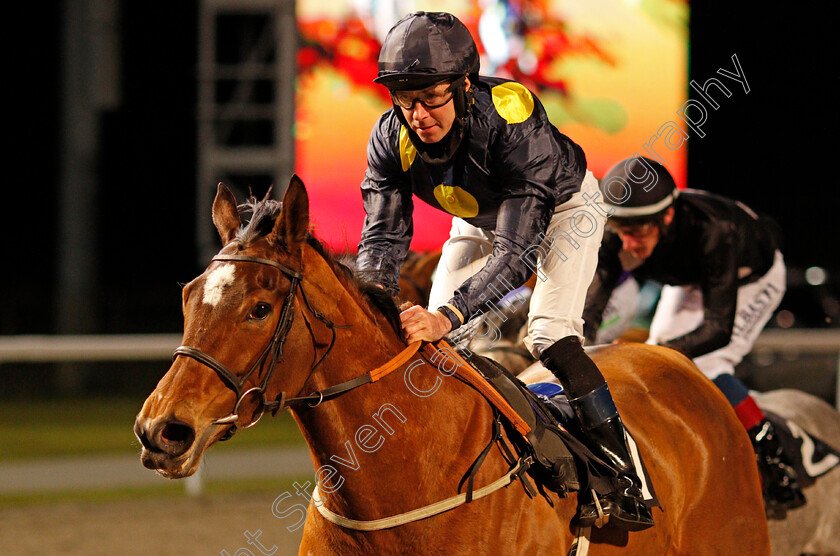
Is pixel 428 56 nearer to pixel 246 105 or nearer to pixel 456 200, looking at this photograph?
pixel 456 200

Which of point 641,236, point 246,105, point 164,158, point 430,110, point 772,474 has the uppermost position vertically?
point 430,110

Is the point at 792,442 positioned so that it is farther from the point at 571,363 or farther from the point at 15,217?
the point at 15,217

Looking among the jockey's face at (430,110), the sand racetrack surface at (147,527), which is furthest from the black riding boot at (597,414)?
the sand racetrack surface at (147,527)

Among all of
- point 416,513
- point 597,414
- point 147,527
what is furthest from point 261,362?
point 147,527

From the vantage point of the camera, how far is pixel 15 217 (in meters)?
19.0

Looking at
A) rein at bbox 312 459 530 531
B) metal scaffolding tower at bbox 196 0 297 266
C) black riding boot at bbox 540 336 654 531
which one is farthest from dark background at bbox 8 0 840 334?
rein at bbox 312 459 530 531

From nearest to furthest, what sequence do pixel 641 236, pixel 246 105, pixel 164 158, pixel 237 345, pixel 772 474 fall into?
pixel 237 345, pixel 641 236, pixel 772 474, pixel 246 105, pixel 164 158

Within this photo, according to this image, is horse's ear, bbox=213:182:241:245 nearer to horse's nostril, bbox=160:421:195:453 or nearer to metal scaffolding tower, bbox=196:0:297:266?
horse's nostril, bbox=160:421:195:453

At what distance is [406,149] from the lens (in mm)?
2834

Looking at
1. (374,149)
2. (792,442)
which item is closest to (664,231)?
(792,442)

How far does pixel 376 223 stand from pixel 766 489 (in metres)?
2.41

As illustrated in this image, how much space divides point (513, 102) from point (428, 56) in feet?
1.17

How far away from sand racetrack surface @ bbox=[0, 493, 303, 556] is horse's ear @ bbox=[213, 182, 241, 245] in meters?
3.19

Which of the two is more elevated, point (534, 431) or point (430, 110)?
point (430, 110)
